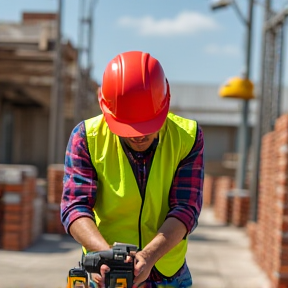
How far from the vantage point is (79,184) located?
248 centimetres

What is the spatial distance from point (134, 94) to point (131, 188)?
1.17 ft

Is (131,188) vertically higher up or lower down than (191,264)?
higher up

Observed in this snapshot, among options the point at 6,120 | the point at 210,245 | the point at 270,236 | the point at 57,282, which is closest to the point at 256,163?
the point at 210,245

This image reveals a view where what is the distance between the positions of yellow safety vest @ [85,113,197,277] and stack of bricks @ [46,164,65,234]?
923 centimetres

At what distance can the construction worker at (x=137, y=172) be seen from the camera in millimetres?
2400

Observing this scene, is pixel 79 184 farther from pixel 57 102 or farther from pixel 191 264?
pixel 57 102

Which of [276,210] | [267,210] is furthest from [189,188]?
[267,210]

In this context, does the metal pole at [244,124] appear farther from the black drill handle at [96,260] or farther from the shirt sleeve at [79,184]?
the black drill handle at [96,260]

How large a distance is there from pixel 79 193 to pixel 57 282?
5225 millimetres

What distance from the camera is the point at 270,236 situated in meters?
7.42

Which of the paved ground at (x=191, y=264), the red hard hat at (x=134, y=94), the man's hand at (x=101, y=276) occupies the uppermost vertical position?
the red hard hat at (x=134, y=94)

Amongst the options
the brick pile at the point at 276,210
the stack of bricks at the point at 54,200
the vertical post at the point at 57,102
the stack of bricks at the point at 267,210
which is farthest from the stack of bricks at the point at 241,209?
the brick pile at the point at 276,210

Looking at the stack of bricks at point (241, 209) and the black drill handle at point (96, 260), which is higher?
the black drill handle at point (96, 260)

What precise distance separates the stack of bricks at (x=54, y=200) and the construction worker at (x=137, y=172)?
364 inches
